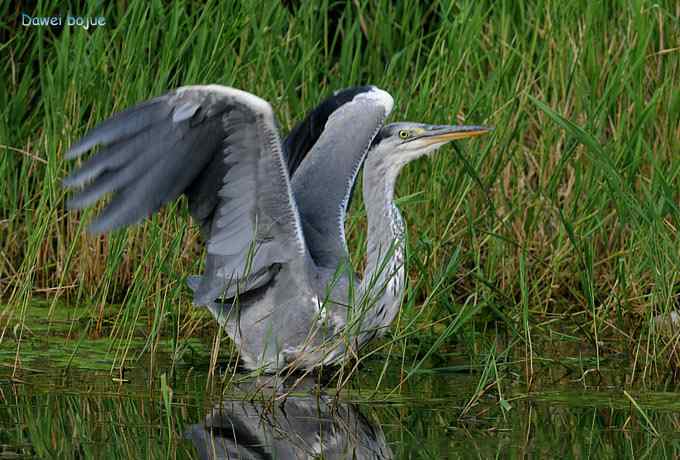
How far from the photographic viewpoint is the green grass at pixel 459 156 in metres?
5.48

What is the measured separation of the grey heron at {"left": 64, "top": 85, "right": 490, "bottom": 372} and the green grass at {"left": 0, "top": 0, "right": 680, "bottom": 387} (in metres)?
0.20

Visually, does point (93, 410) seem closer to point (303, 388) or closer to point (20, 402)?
point (20, 402)

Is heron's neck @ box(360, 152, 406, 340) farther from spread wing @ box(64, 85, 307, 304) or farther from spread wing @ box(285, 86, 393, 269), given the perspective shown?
spread wing @ box(64, 85, 307, 304)

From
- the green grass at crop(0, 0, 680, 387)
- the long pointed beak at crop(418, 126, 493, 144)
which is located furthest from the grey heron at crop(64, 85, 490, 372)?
the green grass at crop(0, 0, 680, 387)

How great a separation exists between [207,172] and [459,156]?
1.07 m

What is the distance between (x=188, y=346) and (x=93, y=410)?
36.0 inches

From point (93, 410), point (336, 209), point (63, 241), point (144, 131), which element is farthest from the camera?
point (63, 241)

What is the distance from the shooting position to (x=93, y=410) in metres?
4.31

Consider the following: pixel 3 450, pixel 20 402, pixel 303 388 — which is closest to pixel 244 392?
pixel 303 388

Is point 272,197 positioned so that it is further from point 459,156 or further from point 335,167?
point 459,156

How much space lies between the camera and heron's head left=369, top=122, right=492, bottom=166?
17.9 ft

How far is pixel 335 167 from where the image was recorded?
5.57 meters

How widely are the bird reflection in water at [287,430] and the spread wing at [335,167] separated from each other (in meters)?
0.89

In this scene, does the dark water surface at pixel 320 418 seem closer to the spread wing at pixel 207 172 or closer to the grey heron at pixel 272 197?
the grey heron at pixel 272 197
